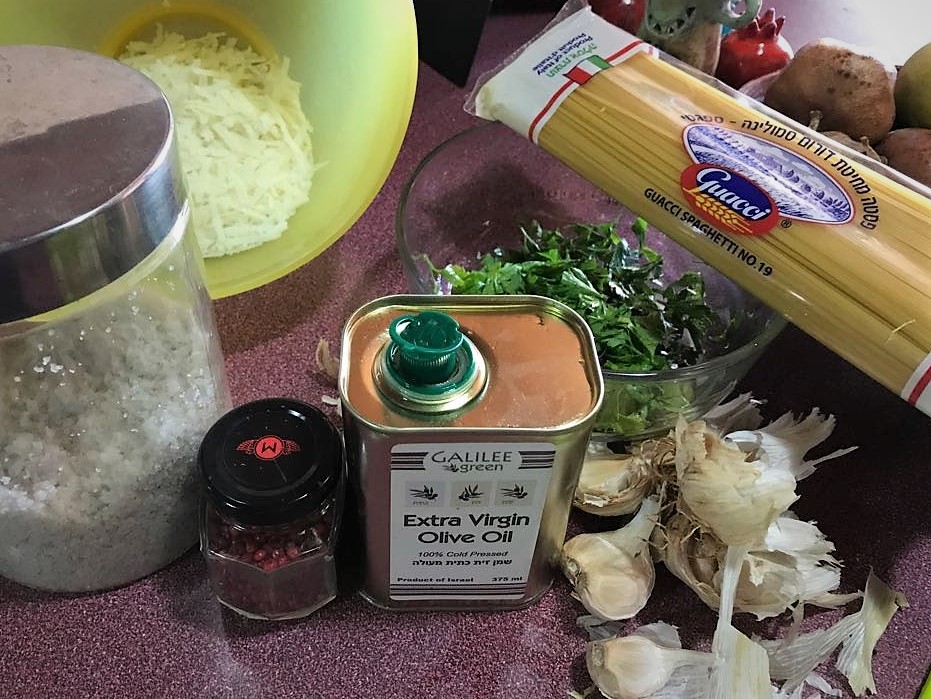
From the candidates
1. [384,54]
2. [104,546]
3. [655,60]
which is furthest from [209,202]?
[655,60]

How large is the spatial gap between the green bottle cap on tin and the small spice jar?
98 millimetres

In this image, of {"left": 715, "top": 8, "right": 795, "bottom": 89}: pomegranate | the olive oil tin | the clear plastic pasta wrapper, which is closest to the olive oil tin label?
the olive oil tin

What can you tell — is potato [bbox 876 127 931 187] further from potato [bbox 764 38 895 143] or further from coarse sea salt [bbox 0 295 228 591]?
coarse sea salt [bbox 0 295 228 591]

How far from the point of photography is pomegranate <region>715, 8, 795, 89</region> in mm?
949

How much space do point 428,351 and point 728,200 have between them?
1.03 feet

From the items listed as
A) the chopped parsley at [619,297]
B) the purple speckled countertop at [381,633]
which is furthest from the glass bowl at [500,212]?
the purple speckled countertop at [381,633]

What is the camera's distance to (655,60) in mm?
777

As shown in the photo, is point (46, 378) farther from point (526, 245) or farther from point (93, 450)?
point (526, 245)

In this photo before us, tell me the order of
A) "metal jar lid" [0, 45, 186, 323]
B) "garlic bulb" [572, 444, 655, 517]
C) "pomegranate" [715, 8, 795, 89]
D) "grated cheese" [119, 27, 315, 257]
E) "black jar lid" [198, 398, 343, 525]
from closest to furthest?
"metal jar lid" [0, 45, 186, 323]
"black jar lid" [198, 398, 343, 525]
"garlic bulb" [572, 444, 655, 517]
"grated cheese" [119, 27, 315, 257]
"pomegranate" [715, 8, 795, 89]

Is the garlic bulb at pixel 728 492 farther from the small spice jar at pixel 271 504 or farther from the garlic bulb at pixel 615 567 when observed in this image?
the small spice jar at pixel 271 504

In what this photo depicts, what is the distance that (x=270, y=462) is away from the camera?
0.53 m

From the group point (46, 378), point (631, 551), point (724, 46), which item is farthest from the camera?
point (724, 46)

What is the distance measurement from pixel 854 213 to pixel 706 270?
18 centimetres

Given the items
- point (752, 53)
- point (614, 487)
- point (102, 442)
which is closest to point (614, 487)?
point (614, 487)
